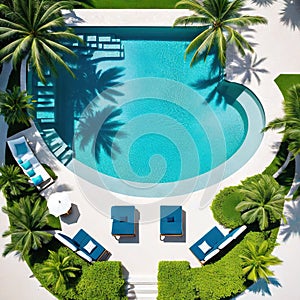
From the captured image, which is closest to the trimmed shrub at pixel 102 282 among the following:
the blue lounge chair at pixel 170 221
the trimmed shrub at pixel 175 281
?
the trimmed shrub at pixel 175 281

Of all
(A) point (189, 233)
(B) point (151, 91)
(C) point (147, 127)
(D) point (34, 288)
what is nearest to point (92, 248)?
(D) point (34, 288)

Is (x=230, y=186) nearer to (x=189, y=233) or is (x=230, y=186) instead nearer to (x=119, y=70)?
(x=189, y=233)

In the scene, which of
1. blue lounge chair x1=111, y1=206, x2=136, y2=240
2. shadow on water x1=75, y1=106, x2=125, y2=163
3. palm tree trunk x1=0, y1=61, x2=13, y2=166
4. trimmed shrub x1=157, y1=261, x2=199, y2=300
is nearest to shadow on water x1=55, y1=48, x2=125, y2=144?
shadow on water x1=75, y1=106, x2=125, y2=163

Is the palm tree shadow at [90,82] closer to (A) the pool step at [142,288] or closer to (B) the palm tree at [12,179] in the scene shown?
(B) the palm tree at [12,179]

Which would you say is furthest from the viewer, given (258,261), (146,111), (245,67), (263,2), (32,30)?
(146,111)

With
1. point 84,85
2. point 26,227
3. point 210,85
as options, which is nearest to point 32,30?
point 84,85

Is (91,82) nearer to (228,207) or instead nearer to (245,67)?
(245,67)

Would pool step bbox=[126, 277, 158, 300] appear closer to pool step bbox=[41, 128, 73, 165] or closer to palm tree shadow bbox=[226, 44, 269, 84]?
pool step bbox=[41, 128, 73, 165]
